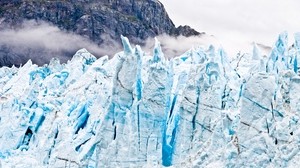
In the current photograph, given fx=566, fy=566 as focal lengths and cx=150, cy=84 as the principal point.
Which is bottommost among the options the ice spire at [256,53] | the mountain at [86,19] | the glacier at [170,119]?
the glacier at [170,119]

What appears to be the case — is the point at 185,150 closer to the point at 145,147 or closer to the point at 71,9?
→ the point at 145,147

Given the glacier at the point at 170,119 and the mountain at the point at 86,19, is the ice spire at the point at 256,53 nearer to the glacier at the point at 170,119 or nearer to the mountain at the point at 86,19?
the glacier at the point at 170,119

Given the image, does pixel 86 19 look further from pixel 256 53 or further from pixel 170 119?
pixel 170 119

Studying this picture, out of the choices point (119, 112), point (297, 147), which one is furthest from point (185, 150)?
point (297, 147)

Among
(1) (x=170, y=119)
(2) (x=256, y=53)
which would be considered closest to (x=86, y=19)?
(2) (x=256, y=53)

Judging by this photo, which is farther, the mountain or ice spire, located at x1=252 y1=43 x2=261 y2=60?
the mountain

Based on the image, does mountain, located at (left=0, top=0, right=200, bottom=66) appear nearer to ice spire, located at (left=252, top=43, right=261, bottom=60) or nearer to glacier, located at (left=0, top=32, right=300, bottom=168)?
ice spire, located at (left=252, top=43, right=261, bottom=60)

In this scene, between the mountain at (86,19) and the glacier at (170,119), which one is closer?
the glacier at (170,119)

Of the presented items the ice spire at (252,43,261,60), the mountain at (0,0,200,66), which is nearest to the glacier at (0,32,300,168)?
the ice spire at (252,43,261,60)

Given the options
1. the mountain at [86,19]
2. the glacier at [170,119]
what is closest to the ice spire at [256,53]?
the glacier at [170,119]
